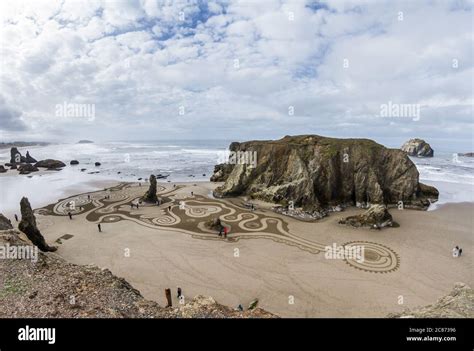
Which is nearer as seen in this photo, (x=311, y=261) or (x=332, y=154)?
(x=311, y=261)

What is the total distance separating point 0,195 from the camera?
5178 centimetres

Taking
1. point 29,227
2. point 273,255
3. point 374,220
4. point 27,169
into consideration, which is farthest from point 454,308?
point 27,169

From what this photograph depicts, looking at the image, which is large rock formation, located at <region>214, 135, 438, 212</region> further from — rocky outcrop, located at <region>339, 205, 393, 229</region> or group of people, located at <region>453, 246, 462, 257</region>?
group of people, located at <region>453, 246, 462, 257</region>

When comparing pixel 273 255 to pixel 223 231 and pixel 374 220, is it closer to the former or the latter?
pixel 223 231

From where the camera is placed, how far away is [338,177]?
1804 inches

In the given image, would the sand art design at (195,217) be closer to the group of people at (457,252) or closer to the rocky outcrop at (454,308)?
the group of people at (457,252)

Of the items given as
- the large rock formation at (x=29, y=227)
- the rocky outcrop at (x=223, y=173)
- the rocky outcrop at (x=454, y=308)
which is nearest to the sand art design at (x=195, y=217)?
the large rock formation at (x=29, y=227)

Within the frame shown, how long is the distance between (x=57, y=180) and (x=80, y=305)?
250 feet

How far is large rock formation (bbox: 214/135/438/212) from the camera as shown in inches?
1726

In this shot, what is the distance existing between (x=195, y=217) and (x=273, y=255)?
16570 mm

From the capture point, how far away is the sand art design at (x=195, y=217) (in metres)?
27.5

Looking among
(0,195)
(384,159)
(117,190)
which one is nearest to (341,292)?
(384,159)
